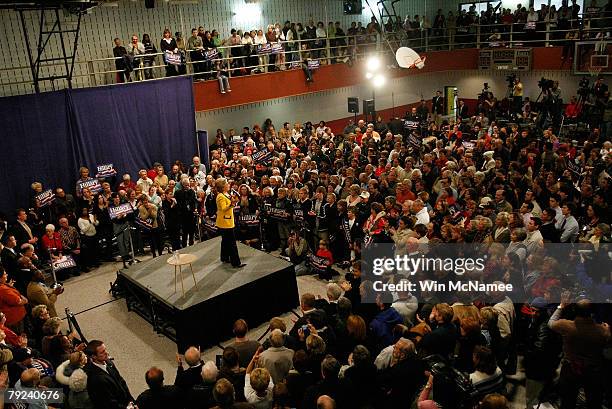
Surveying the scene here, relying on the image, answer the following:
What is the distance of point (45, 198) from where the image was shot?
11.2m

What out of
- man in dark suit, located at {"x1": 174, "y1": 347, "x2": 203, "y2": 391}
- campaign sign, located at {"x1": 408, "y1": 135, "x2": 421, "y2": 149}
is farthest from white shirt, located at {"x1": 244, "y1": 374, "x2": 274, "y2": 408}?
campaign sign, located at {"x1": 408, "y1": 135, "x2": 421, "y2": 149}

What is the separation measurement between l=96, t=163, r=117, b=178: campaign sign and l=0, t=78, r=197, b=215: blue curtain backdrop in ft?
0.47

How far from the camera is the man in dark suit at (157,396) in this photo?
5090 mm

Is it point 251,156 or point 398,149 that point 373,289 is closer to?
point 398,149

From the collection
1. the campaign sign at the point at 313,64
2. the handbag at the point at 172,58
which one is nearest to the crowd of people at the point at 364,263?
the handbag at the point at 172,58

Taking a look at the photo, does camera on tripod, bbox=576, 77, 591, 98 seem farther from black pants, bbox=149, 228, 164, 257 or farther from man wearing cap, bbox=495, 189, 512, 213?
black pants, bbox=149, 228, 164, 257

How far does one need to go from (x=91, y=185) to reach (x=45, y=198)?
1.03 m

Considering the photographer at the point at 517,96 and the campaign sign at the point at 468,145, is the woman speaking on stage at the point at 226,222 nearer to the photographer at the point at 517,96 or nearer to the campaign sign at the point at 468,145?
the campaign sign at the point at 468,145

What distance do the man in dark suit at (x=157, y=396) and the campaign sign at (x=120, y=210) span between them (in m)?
6.08

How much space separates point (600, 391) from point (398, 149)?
8.54 m

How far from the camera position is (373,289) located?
6.88m

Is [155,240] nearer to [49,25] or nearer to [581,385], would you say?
[49,25]

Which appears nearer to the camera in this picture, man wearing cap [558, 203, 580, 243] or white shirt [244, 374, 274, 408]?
white shirt [244, 374, 274, 408]

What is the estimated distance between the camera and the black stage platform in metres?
7.90
